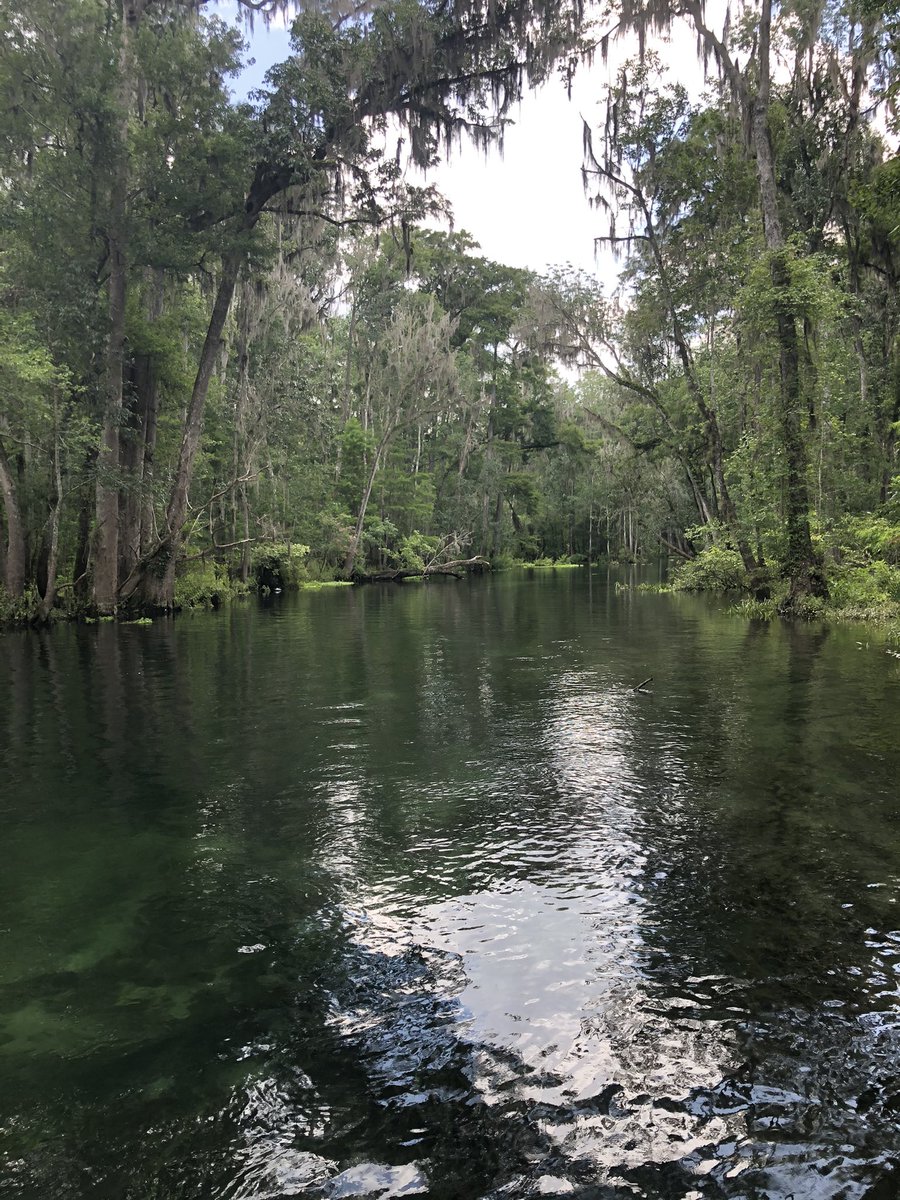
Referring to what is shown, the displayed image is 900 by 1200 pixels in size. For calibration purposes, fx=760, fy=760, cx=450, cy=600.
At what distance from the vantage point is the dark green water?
2531 millimetres

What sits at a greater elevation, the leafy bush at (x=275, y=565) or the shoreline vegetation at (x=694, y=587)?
the leafy bush at (x=275, y=565)

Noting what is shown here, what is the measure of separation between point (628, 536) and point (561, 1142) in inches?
2639

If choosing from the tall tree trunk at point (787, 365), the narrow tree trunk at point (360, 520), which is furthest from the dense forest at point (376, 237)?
the narrow tree trunk at point (360, 520)

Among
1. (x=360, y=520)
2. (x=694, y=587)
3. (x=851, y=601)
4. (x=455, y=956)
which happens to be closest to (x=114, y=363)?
(x=851, y=601)

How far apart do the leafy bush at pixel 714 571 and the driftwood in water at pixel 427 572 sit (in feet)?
64.3

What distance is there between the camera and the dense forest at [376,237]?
17.9m

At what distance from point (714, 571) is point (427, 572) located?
77.4ft

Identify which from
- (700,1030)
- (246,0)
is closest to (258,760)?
(700,1030)

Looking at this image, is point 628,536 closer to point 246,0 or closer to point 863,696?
point 246,0

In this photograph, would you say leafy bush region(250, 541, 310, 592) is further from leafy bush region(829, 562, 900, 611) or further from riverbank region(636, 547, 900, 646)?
leafy bush region(829, 562, 900, 611)

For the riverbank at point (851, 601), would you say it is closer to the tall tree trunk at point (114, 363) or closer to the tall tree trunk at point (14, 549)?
the tall tree trunk at point (114, 363)

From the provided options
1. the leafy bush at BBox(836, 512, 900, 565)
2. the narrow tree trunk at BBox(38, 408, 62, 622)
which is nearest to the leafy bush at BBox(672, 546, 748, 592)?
the leafy bush at BBox(836, 512, 900, 565)

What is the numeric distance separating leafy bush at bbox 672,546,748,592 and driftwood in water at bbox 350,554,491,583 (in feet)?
64.3

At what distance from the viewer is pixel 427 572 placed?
46.2 m
